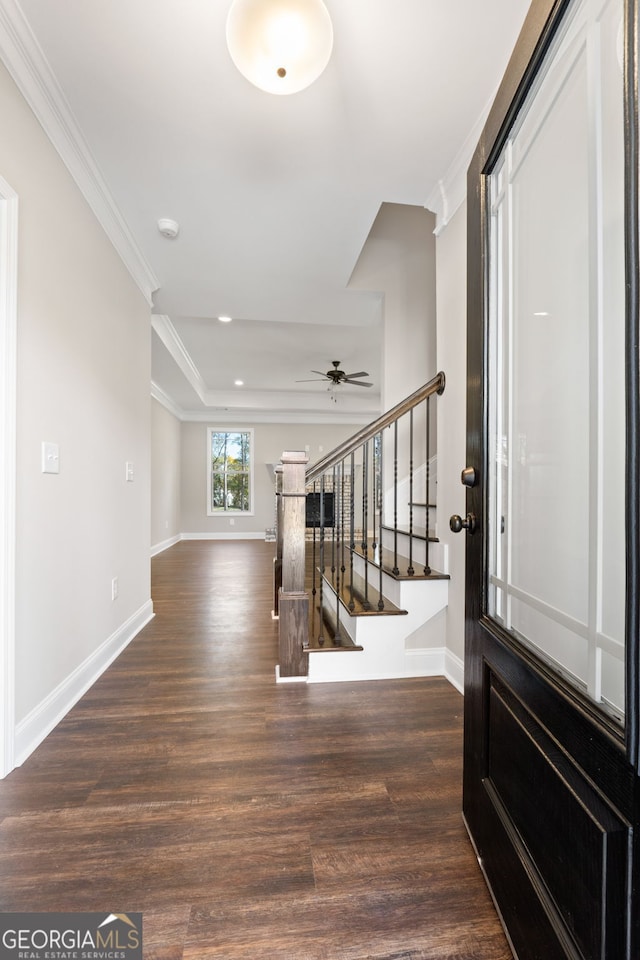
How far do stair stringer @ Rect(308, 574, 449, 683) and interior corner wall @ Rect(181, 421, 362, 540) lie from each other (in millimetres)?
6739

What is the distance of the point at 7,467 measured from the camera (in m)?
1.49

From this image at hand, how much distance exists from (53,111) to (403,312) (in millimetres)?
2424

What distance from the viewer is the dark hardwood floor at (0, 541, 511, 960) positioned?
0.96 meters

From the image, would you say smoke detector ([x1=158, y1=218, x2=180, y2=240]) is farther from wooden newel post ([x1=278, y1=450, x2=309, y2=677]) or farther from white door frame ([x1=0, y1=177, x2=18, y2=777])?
wooden newel post ([x1=278, y1=450, x2=309, y2=677])

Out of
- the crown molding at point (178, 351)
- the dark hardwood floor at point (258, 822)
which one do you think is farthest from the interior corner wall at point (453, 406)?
the crown molding at point (178, 351)

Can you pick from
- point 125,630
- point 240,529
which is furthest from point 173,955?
point 240,529

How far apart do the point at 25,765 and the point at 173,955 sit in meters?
1.01

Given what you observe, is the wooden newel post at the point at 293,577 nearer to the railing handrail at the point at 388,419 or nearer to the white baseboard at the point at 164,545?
the railing handrail at the point at 388,419

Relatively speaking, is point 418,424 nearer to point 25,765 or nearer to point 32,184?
point 32,184

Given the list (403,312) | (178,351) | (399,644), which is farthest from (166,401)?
(399,644)

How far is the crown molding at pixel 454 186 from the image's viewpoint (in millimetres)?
1882

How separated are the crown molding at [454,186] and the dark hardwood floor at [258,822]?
8.22 feet

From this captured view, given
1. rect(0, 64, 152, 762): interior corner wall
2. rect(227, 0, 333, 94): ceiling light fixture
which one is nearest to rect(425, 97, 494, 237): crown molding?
rect(227, 0, 333, 94): ceiling light fixture

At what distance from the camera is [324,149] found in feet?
6.37
